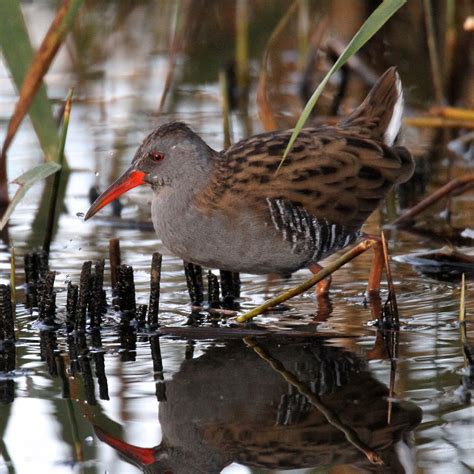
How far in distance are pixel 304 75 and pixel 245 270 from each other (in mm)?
4317

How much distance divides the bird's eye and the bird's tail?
36.5 inches

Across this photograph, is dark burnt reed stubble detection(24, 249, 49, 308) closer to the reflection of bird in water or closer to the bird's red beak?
the bird's red beak

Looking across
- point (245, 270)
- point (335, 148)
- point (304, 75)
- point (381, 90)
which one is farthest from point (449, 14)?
point (245, 270)

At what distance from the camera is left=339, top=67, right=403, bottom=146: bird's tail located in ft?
17.1

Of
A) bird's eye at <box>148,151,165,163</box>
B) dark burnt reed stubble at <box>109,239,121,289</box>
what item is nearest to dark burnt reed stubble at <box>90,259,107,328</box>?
dark burnt reed stubble at <box>109,239,121,289</box>

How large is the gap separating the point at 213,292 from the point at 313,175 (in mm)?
598

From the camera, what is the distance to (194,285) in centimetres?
480

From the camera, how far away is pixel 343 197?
4844 mm

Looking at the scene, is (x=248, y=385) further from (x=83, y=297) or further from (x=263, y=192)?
(x=263, y=192)

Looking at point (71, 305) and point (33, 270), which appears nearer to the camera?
point (71, 305)

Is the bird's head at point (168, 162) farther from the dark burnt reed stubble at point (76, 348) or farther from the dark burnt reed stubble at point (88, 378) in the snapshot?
the dark burnt reed stubble at point (88, 378)

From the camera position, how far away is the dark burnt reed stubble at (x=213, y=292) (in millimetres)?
4742

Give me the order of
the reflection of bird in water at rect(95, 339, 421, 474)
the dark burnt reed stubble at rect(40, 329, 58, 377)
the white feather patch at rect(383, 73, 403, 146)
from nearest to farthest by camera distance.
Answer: the reflection of bird in water at rect(95, 339, 421, 474) → the dark burnt reed stubble at rect(40, 329, 58, 377) → the white feather patch at rect(383, 73, 403, 146)

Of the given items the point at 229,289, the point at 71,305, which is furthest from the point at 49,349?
the point at 229,289
